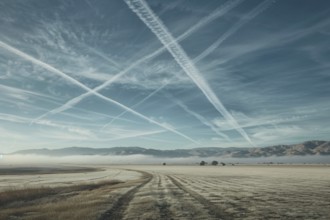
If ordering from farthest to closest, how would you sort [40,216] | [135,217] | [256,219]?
[40,216]
[135,217]
[256,219]

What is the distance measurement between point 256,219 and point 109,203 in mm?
14225

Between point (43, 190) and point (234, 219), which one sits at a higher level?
point (43, 190)

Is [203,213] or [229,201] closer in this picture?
[203,213]

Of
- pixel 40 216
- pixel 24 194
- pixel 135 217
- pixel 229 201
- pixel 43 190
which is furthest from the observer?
pixel 43 190

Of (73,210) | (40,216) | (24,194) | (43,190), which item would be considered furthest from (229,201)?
(43,190)

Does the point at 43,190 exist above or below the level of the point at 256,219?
above

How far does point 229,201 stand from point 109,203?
10.2 meters

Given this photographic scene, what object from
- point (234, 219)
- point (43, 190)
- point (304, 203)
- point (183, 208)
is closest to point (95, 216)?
point (183, 208)

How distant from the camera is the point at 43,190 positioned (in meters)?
49.4

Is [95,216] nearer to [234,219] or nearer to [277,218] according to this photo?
[234,219]

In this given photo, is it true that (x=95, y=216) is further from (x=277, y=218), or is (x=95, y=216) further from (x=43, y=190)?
(x=43, y=190)

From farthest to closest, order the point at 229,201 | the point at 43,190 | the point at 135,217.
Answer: the point at 43,190 → the point at 229,201 → the point at 135,217

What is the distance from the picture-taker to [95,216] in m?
23.5

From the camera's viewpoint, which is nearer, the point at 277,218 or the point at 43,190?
the point at 277,218
